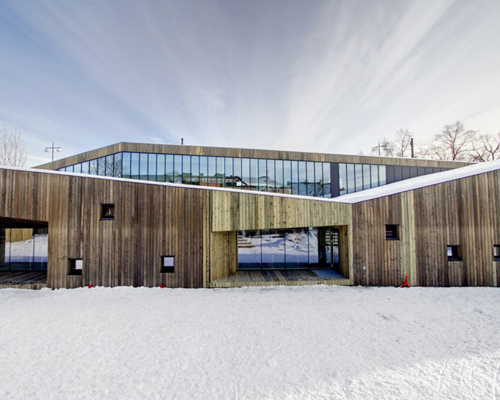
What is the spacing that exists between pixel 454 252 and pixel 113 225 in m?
14.3

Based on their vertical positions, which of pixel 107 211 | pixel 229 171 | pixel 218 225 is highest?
pixel 229 171

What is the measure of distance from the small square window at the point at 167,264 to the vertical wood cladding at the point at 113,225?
29cm

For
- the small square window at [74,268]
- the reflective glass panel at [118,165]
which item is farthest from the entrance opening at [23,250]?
the reflective glass panel at [118,165]

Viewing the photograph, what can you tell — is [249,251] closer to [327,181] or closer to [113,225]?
[113,225]

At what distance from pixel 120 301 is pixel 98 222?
133 inches

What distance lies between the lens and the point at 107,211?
29.1 feet

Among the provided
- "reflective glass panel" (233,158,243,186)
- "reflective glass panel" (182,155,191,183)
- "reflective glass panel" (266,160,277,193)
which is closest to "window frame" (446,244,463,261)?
"reflective glass panel" (266,160,277,193)

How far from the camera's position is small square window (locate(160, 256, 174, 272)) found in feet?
28.2

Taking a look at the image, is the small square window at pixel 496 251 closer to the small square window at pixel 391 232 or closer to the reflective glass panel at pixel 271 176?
the small square window at pixel 391 232

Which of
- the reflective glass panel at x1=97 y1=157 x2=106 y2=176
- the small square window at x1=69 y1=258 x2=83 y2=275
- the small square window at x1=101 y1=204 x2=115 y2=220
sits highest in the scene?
the reflective glass panel at x1=97 y1=157 x2=106 y2=176

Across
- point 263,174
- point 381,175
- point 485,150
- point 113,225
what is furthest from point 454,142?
point 113,225

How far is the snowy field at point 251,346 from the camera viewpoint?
353 centimetres

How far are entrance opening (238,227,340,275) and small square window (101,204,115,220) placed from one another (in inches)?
226

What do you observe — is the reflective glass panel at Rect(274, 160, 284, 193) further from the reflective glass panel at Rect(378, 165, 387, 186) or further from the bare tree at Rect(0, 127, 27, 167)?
the bare tree at Rect(0, 127, 27, 167)
